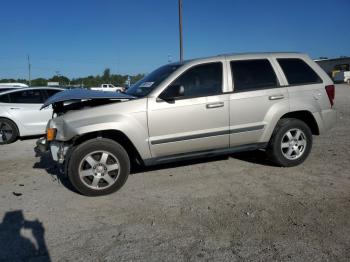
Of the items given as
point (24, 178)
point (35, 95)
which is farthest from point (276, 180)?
point (35, 95)

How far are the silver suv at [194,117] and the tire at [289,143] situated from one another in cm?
2

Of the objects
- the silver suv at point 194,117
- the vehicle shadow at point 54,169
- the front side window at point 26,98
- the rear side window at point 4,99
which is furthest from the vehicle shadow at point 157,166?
the rear side window at point 4,99

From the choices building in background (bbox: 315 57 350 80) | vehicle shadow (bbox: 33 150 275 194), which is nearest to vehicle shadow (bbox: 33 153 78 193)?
vehicle shadow (bbox: 33 150 275 194)

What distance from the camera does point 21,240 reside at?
3502 mm

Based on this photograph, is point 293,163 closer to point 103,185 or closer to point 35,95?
point 103,185

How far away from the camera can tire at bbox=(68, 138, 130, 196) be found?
4.59 meters

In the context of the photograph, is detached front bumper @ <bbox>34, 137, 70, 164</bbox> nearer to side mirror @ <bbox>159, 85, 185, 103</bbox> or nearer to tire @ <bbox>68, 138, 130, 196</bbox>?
tire @ <bbox>68, 138, 130, 196</bbox>

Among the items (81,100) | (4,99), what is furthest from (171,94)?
(4,99)

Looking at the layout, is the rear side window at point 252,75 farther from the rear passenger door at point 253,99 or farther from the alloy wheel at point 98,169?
the alloy wheel at point 98,169

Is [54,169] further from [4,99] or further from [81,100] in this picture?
[4,99]

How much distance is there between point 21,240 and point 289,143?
161 inches

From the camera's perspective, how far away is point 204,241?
3.39m

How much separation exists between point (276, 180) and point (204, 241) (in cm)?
212

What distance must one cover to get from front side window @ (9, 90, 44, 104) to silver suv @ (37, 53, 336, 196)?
182 inches
